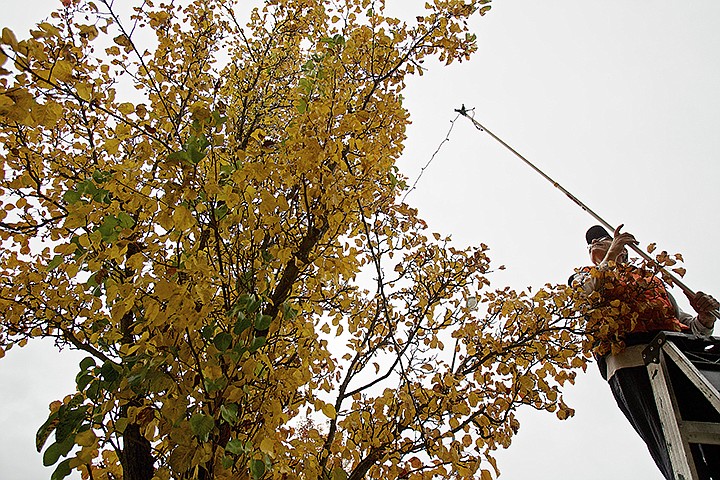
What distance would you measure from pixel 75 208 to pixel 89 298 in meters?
1.00

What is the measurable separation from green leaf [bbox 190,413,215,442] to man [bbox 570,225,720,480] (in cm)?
220

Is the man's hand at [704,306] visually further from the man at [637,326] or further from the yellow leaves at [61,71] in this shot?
the yellow leaves at [61,71]

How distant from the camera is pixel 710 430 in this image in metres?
2.26

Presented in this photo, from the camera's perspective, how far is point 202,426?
3.74 ft

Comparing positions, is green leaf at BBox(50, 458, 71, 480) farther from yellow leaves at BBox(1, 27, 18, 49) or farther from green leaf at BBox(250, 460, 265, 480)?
yellow leaves at BBox(1, 27, 18, 49)

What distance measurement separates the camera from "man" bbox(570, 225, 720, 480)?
8.50 feet

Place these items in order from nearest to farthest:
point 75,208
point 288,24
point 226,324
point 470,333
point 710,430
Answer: point 75,208
point 226,324
point 710,430
point 470,333
point 288,24

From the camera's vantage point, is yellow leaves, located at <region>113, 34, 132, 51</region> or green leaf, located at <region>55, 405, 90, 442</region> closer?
green leaf, located at <region>55, 405, 90, 442</region>

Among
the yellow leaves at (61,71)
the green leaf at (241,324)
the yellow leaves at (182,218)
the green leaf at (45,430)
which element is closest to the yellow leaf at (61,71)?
the yellow leaves at (61,71)

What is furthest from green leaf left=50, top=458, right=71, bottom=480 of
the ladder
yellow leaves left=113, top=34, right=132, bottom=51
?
the ladder

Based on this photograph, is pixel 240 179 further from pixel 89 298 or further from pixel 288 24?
pixel 288 24

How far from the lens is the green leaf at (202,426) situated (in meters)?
1.13

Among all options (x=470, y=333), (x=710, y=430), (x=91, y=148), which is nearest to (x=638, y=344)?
(x=710, y=430)

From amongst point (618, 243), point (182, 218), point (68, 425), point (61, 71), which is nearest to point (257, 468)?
point (68, 425)
